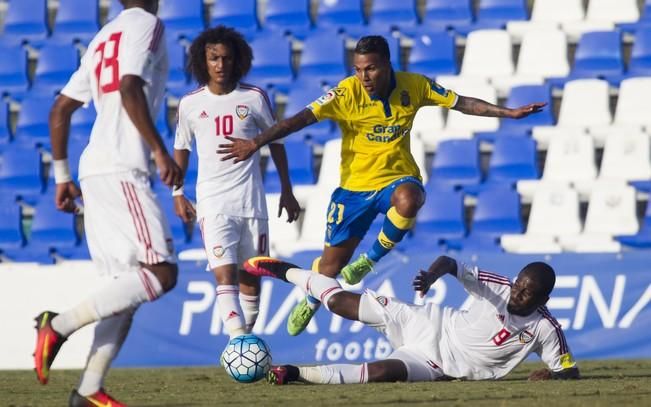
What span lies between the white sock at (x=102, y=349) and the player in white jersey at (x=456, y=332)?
2114 millimetres

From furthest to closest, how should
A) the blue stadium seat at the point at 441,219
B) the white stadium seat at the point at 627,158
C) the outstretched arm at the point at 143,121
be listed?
the white stadium seat at the point at 627,158
the blue stadium seat at the point at 441,219
the outstretched arm at the point at 143,121

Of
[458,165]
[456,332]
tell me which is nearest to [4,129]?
[458,165]

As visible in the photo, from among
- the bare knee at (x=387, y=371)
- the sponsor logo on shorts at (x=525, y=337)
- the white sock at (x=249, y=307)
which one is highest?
the white sock at (x=249, y=307)

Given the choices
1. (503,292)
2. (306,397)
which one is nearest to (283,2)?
(503,292)

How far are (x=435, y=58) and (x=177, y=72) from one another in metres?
3.57

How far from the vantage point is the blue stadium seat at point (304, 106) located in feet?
50.4

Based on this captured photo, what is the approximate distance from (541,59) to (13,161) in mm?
7084

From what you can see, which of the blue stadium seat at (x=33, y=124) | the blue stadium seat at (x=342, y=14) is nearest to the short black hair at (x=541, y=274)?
the blue stadium seat at (x=342, y=14)

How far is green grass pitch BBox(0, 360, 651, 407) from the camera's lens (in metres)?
6.49

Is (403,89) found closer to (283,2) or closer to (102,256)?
(102,256)

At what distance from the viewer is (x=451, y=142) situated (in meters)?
14.7

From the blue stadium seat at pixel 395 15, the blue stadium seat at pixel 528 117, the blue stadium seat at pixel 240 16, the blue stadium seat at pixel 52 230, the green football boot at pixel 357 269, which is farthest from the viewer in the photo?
the blue stadium seat at pixel 240 16

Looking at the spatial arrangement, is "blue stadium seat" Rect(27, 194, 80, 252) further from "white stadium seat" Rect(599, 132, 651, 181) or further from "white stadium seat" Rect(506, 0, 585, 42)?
"white stadium seat" Rect(599, 132, 651, 181)

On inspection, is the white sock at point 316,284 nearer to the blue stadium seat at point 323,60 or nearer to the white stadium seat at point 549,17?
the blue stadium seat at point 323,60
